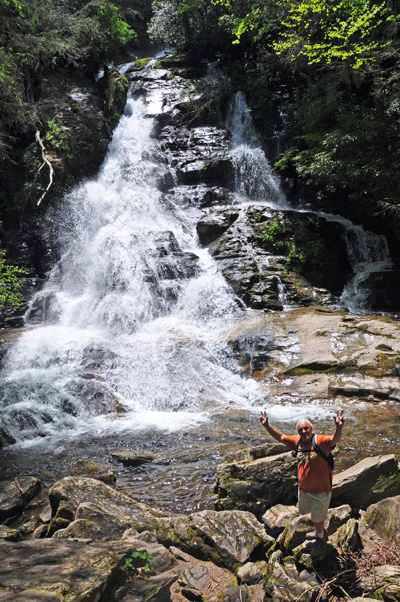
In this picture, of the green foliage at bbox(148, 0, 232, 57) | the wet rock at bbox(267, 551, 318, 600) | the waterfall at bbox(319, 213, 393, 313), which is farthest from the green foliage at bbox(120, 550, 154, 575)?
the green foliage at bbox(148, 0, 232, 57)

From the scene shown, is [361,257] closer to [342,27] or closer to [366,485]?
[342,27]

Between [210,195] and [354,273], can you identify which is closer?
[354,273]

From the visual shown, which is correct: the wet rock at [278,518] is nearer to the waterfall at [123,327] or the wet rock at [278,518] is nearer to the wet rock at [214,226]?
the waterfall at [123,327]

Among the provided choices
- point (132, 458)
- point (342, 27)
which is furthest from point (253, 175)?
point (132, 458)

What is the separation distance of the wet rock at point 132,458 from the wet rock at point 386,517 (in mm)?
3449

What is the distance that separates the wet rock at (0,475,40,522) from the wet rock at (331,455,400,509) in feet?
12.8

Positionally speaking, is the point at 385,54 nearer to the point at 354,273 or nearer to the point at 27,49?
the point at 354,273

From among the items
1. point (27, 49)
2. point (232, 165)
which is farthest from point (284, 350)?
point (27, 49)

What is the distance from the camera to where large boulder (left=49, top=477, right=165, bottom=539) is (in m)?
3.77

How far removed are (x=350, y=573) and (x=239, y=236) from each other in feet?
40.8

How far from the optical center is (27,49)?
15641 millimetres

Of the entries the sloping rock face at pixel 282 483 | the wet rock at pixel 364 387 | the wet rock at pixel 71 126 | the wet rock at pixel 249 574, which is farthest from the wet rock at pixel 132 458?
the wet rock at pixel 71 126

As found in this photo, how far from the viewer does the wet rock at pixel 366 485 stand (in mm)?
3908

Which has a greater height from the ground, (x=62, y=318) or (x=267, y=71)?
(x=267, y=71)
